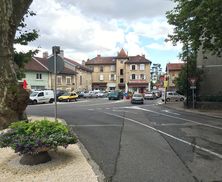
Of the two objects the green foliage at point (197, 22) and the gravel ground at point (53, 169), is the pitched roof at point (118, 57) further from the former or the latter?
the gravel ground at point (53, 169)

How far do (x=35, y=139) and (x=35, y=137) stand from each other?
0.06 m

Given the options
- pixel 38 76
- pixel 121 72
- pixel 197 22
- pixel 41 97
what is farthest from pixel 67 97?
pixel 121 72

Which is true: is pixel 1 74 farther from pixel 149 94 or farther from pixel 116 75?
pixel 116 75

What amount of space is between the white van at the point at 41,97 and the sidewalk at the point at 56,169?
38.7 metres

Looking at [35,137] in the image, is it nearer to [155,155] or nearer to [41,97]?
[155,155]

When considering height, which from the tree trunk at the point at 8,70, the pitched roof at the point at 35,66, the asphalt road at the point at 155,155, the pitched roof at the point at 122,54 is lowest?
the asphalt road at the point at 155,155

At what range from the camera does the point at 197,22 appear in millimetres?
23156

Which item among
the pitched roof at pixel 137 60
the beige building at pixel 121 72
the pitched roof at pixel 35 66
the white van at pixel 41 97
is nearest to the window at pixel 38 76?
the pitched roof at pixel 35 66

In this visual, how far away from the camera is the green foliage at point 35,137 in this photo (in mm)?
7438

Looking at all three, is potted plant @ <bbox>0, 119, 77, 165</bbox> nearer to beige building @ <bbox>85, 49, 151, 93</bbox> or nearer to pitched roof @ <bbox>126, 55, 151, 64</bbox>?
beige building @ <bbox>85, 49, 151, 93</bbox>

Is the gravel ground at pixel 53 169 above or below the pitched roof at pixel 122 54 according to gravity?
below

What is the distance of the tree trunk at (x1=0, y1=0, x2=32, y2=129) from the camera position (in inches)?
551

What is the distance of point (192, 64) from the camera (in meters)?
42.2

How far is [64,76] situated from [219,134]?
64.2m
